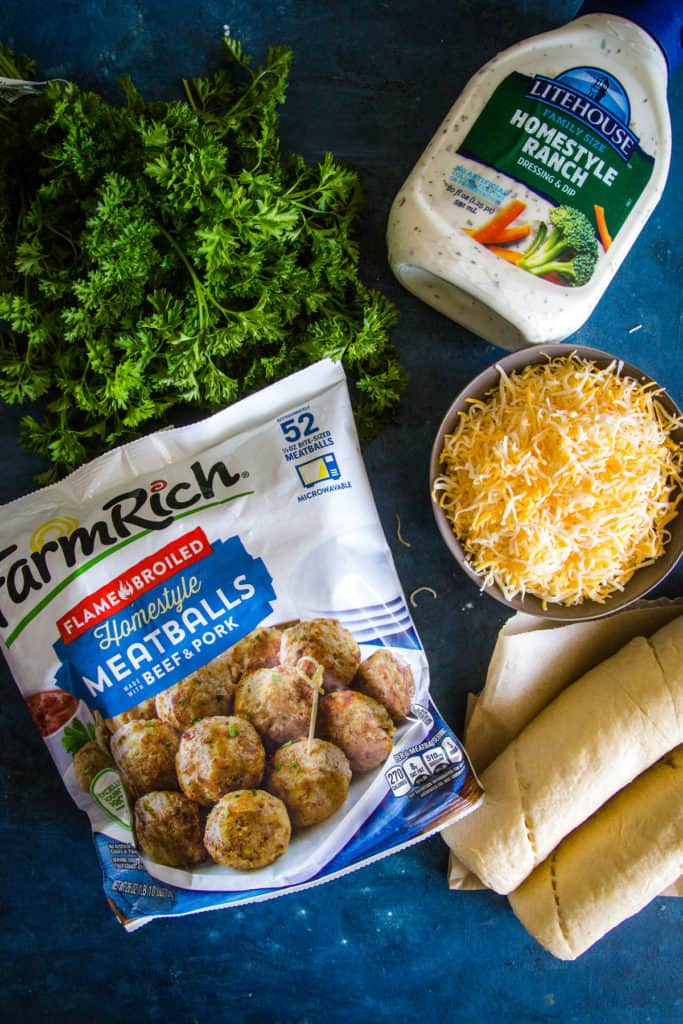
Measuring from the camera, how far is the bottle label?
1297 mm

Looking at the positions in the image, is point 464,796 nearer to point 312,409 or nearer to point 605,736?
point 605,736

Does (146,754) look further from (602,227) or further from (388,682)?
(602,227)

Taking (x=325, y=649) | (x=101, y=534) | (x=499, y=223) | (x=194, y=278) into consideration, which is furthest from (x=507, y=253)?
(x=101, y=534)

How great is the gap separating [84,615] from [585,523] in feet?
2.74

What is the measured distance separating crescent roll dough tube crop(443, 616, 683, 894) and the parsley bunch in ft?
2.19

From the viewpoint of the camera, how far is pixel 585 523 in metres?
1.26

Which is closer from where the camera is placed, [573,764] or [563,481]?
[563,481]

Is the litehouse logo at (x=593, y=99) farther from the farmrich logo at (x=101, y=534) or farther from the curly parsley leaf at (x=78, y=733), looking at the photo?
the curly parsley leaf at (x=78, y=733)

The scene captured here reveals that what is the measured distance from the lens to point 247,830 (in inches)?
48.5

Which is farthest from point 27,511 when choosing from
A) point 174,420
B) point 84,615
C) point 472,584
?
point 472,584

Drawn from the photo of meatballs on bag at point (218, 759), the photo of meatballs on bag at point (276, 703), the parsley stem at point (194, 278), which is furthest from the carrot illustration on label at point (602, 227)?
the photo of meatballs on bag at point (218, 759)

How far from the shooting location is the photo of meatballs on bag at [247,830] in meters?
1.23

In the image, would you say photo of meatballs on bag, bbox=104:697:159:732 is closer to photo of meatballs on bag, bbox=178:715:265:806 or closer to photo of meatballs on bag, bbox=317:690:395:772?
photo of meatballs on bag, bbox=178:715:265:806

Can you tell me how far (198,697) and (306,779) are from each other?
219 millimetres
